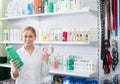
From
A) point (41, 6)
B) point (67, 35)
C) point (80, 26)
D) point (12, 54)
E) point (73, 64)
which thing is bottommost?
point (73, 64)

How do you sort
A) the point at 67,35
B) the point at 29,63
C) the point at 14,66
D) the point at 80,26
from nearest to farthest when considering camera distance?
1. the point at 14,66
2. the point at 29,63
3. the point at 67,35
4. the point at 80,26

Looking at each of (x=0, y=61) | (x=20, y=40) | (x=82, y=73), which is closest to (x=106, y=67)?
(x=82, y=73)

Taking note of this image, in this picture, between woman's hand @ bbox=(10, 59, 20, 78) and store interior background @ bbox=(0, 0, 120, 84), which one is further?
→ store interior background @ bbox=(0, 0, 120, 84)

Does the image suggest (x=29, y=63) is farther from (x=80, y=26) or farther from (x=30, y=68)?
(x=80, y=26)

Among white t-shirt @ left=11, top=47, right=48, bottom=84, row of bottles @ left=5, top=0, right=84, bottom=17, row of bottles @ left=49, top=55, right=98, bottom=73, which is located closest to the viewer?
white t-shirt @ left=11, top=47, right=48, bottom=84

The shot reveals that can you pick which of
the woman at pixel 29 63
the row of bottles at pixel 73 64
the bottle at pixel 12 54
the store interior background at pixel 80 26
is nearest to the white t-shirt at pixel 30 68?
the woman at pixel 29 63

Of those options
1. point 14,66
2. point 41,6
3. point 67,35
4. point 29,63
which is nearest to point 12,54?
point 14,66

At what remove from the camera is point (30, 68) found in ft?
7.04

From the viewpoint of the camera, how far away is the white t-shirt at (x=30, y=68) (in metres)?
2.13

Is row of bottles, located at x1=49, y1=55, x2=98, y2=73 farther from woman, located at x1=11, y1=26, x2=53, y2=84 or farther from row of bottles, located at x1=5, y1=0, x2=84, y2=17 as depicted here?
row of bottles, located at x1=5, y1=0, x2=84, y2=17

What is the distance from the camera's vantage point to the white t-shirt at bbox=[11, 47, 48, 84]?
6.99ft

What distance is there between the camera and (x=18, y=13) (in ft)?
10.2

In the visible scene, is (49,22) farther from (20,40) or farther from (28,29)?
(28,29)

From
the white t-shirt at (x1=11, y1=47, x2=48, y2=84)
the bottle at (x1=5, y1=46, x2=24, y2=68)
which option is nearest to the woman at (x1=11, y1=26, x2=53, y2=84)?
the white t-shirt at (x1=11, y1=47, x2=48, y2=84)
